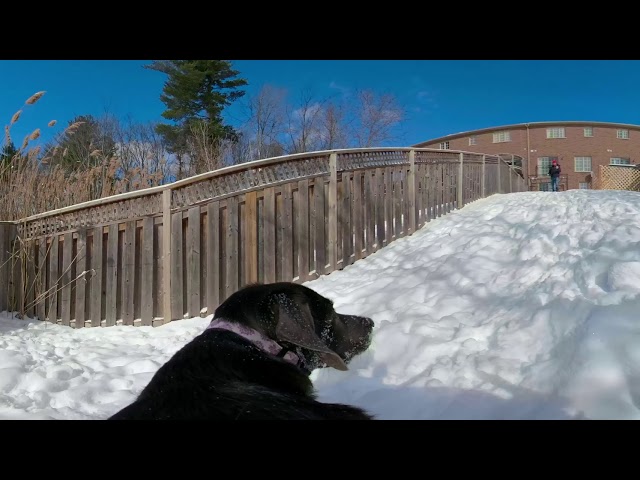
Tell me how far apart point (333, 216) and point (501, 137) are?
26884 mm

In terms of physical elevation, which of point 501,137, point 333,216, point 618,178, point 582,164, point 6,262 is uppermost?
point 501,137

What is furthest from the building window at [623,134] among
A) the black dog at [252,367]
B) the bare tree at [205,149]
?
the black dog at [252,367]

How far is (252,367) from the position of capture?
1535 millimetres

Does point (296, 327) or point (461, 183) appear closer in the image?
point (296, 327)

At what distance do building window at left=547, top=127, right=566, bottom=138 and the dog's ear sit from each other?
31.2 m

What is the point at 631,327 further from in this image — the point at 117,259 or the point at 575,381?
the point at 117,259

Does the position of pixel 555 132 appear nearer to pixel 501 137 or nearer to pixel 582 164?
pixel 582 164

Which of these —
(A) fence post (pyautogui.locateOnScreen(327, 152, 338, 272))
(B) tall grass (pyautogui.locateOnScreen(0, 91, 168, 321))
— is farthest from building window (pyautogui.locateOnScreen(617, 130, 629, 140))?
(B) tall grass (pyautogui.locateOnScreen(0, 91, 168, 321))

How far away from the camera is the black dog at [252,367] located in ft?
3.91

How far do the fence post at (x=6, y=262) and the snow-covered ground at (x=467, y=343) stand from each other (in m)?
0.35

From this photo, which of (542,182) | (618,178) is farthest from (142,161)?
(542,182)

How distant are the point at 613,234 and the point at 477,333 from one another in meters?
2.57

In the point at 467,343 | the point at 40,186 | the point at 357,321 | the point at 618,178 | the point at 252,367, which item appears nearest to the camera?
the point at 252,367
